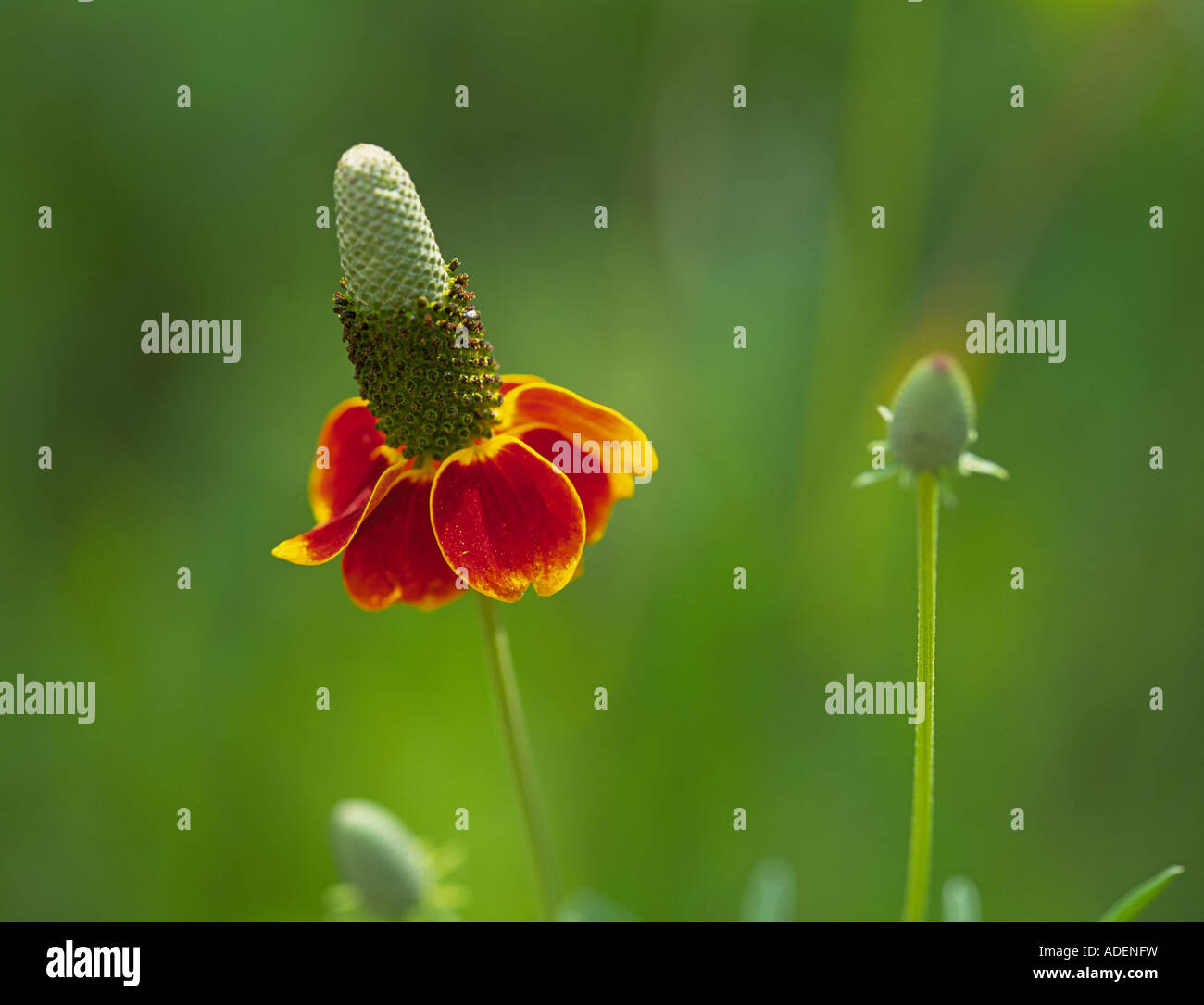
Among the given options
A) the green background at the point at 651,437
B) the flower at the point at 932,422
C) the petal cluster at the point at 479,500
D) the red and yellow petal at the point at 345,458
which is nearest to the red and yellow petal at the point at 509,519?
the petal cluster at the point at 479,500

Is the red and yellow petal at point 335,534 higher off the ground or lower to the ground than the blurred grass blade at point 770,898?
higher

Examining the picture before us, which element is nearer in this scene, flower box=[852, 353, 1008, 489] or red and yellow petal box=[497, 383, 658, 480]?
flower box=[852, 353, 1008, 489]

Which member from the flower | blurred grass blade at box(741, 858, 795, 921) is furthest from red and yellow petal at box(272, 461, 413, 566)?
blurred grass blade at box(741, 858, 795, 921)

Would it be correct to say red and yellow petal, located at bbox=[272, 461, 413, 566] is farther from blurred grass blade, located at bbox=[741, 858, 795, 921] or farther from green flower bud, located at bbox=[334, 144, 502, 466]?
blurred grass blade, located at bbox=[741, 858, 795, 921]

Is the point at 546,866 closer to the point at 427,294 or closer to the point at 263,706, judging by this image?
the point at 427,294

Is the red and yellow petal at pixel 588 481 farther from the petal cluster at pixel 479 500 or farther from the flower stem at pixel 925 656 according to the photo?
the flower stem at pixel 925 656
